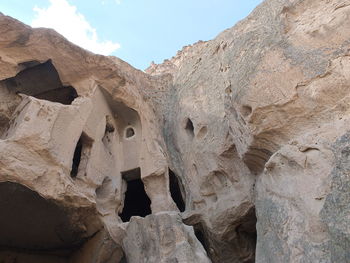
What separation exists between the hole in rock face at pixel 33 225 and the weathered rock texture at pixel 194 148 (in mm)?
28

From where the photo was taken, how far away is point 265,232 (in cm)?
480

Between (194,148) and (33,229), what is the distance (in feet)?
11.6

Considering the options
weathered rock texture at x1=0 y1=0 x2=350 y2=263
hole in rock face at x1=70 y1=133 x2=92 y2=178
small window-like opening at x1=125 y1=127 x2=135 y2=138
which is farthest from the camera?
small window-like opening at x1=125 y1=127 x2=135 y2=138

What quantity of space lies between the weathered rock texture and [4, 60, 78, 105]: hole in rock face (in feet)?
0.08

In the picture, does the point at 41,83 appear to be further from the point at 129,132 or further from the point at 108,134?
the point at 129,132

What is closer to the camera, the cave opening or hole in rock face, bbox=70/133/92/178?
the cave opening

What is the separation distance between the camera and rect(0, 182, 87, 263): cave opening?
19.9 ft

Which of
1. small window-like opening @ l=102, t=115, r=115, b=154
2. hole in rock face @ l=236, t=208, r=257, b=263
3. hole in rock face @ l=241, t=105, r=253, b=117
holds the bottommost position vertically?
hole in rock face @ l=236, t=208, r=257, b=263

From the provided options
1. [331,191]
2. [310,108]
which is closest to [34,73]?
[310,108]

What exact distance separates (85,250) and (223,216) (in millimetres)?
2650

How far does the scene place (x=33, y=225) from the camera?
6.60 m

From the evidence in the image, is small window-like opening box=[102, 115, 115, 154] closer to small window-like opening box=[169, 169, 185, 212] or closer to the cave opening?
small window-like opening box=[169, 169, 185, 212]

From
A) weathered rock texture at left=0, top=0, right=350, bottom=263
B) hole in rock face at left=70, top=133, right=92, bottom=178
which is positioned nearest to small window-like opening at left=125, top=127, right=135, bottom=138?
weathered rock texture at left=0, top=0, right=350, bottom=263

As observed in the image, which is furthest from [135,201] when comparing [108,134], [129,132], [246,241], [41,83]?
[41,83]
